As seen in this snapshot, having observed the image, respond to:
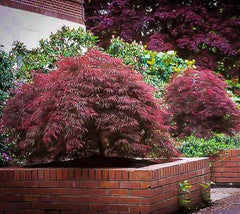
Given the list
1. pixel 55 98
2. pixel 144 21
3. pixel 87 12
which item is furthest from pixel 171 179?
pixel 87 12

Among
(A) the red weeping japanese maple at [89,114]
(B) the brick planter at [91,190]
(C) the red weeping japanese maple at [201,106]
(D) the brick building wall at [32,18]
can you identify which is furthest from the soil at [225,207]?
(D) the brick building wall at [32,18]

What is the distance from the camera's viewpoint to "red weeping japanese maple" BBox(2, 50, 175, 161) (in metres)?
6.96

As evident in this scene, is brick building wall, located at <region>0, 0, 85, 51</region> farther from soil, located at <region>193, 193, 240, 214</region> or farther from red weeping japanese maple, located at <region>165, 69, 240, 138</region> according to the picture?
soil, located at <region>193, 193, 240, 214</region>

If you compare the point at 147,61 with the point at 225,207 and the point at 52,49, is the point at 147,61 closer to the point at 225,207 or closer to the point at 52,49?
the point at 52,49

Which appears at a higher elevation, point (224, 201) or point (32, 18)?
point (32, 18)

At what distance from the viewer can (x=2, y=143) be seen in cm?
869

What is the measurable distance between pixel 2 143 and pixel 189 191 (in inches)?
112

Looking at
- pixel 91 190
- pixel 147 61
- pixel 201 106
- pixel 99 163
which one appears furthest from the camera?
pixel 147 61

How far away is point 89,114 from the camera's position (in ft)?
22.7

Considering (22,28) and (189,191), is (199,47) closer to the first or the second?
(22,28)

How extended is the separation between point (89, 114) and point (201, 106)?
404 centimetres

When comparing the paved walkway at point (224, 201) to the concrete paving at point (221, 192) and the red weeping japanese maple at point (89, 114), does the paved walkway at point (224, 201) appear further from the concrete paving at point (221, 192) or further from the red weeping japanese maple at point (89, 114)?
the red weeping japanese maple at point (89, 114)

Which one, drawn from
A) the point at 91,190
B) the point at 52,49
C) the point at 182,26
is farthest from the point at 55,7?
the point at 91,190

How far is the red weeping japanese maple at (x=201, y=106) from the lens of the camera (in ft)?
33.8
